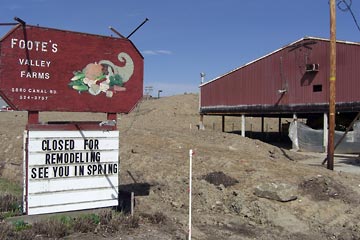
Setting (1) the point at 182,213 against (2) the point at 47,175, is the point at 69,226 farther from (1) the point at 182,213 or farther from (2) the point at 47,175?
(1) the point at 182,213

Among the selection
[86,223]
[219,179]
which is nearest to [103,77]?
[86,223]

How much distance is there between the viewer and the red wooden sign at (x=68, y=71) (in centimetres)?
821

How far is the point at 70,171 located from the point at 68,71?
6.24ft

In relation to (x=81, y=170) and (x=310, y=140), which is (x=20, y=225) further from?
Result: (x=310, y=140)

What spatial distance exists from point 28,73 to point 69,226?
2.83 metres

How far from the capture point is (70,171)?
341 inches

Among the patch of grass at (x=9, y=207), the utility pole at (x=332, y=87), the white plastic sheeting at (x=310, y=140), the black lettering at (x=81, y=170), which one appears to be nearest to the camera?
the patch of grass at (x=9, y=207)

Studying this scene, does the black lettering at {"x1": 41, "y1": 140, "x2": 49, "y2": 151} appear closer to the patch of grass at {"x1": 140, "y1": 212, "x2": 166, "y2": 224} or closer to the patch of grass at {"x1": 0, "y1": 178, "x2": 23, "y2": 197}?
the patch of grass at {"x1": 140, "y1": 212, "x2": 166, "y2": 224}

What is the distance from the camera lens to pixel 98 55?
9203mm

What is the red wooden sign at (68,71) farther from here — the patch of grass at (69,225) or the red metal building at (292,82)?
the red metal building at (292,82)

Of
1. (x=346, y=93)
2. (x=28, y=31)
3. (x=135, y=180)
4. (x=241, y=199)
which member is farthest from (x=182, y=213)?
(x=346, y=93)

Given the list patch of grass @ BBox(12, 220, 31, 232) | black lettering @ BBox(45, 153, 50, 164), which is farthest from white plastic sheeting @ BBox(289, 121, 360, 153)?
patch of grass @ BBox(12, 220, 31, 232)

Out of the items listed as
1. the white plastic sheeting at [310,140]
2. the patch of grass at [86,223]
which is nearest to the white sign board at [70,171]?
the patch of grass at [86,223]

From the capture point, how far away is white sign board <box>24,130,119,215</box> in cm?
827
